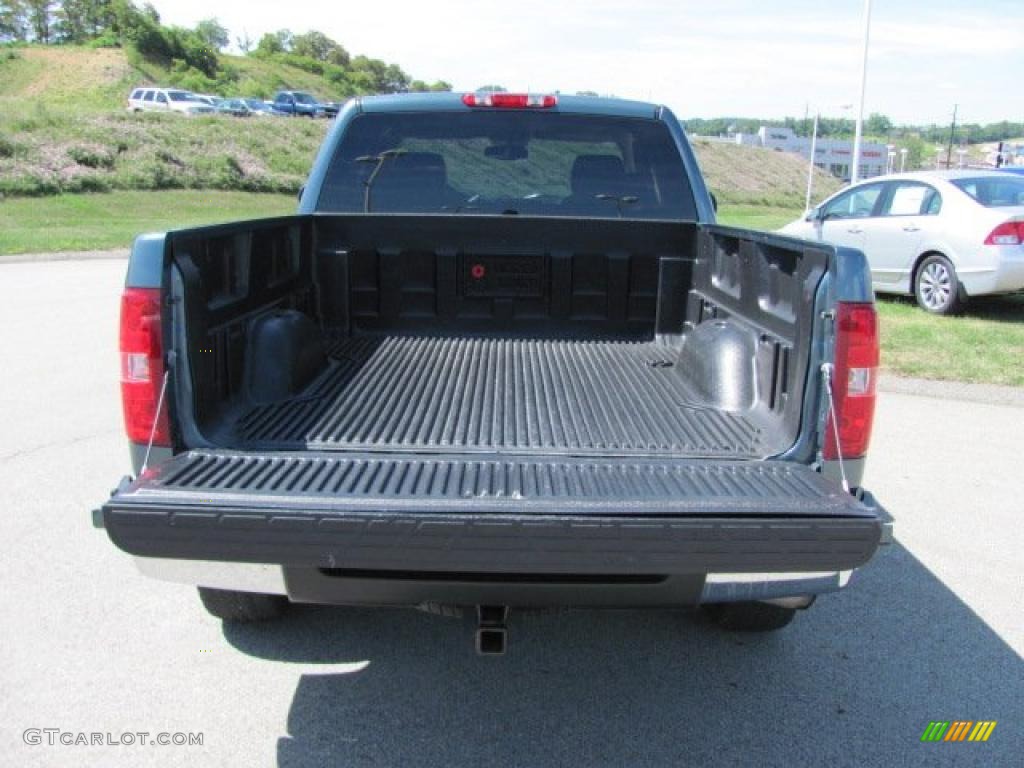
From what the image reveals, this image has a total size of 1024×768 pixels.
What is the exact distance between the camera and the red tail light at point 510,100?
4598 millimetres

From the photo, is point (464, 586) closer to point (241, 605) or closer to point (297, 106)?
point (241, 605)

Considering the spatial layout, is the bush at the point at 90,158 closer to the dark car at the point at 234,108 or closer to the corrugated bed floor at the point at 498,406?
the dark car at the point at 234,108

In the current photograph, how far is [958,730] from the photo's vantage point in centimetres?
302

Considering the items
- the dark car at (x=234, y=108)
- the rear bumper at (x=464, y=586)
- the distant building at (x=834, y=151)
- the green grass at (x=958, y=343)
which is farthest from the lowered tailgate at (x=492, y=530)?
the distant building at (x=834, y=151)

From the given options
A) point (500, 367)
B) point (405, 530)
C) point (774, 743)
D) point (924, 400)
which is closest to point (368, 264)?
point (500, 367)

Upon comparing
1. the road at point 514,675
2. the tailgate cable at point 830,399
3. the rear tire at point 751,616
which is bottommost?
the road at point 514,675

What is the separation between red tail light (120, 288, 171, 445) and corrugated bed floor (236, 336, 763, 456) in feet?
1.05

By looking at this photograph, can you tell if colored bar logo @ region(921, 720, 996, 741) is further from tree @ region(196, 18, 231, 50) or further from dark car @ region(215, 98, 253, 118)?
tree @ region(196, 18, 231, 50)

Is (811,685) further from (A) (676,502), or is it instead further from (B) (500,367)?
(B) (500,367)

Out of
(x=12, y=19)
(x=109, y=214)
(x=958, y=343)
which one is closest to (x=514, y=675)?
(x=958, y=343)

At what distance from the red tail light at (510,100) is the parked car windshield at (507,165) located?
0.04 meters

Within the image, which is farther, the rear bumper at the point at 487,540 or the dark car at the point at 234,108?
the dark car at the point at 234,108

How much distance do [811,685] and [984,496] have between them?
261 centimetres

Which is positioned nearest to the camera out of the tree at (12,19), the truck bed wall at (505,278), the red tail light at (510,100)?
the truck bed wall at (505,278)
